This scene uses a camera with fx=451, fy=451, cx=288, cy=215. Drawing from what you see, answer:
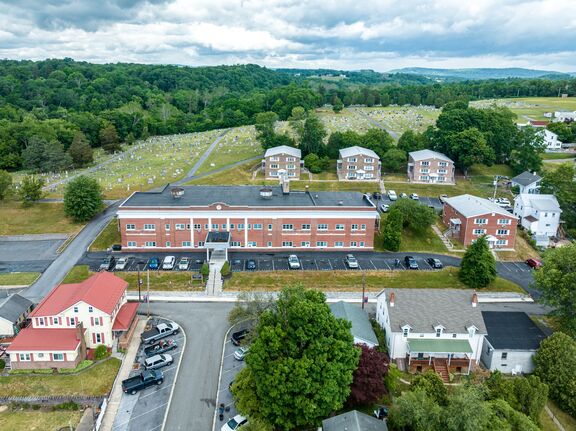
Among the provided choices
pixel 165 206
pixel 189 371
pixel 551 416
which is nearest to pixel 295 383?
pixel 189 371

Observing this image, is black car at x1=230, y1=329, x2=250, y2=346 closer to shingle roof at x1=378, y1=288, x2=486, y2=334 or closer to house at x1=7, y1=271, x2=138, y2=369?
house at x1=7, y1=271, x2=138, y2=369

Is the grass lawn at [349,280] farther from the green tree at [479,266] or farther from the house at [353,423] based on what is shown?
the house at [353,423]

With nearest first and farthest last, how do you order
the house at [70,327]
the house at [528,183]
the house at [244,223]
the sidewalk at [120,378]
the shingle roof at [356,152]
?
1. the sidewalk at [120,378]
2. the house at [70,327]
3. the house at [244,223]
4. the house at [528,183]
5. the shingle roof at [356,152]

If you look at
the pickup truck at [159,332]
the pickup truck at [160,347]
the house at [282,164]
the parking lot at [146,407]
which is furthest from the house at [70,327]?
the house at [282,164]

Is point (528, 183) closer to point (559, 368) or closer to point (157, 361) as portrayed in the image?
point (559, 368)

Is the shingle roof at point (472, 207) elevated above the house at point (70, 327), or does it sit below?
above

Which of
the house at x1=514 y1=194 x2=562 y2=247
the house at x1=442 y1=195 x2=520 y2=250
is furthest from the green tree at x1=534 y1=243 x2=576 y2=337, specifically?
the house at x1=514 y1=194 x2=562 y2=247

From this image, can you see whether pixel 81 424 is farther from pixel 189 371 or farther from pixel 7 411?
pixel 189 371
